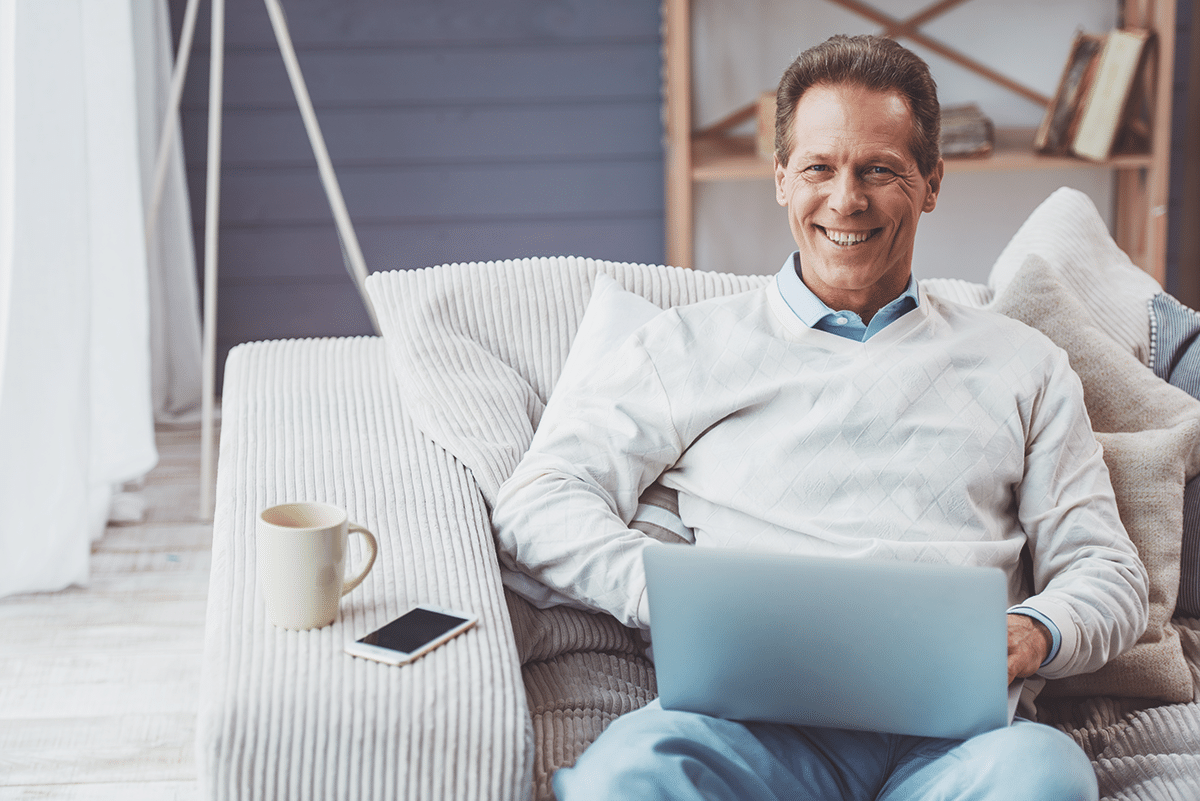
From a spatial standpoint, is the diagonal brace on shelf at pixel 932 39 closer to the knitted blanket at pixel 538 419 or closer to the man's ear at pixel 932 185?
the knitted blanket at pixel 538 419

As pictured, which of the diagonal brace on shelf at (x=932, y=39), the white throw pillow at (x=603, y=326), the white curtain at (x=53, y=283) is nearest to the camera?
the white throw pillow at (x=603, y=326)

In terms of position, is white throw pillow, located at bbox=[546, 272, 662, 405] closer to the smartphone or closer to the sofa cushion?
the smartphone

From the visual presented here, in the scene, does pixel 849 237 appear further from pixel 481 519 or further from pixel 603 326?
pixel 481 519

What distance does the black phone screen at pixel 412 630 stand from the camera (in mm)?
1014

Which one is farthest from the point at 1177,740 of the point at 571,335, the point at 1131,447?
the point at 571,335

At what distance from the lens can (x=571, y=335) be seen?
157cm

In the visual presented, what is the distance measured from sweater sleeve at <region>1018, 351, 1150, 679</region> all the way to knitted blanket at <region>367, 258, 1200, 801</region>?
0.11 meters

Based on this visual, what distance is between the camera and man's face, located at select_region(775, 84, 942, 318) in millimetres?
1277

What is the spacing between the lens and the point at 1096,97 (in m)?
2.99

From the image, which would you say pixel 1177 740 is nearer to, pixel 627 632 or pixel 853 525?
pixel 853 525

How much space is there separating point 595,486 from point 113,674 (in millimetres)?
1133

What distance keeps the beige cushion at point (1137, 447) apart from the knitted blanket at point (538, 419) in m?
0.04

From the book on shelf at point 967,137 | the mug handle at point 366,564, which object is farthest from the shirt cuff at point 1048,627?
the book on shelf at point 967,137

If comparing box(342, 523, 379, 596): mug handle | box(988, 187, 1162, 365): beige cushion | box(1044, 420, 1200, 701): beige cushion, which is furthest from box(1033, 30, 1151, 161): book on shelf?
box(342, 523, 379, 596): mug handle
